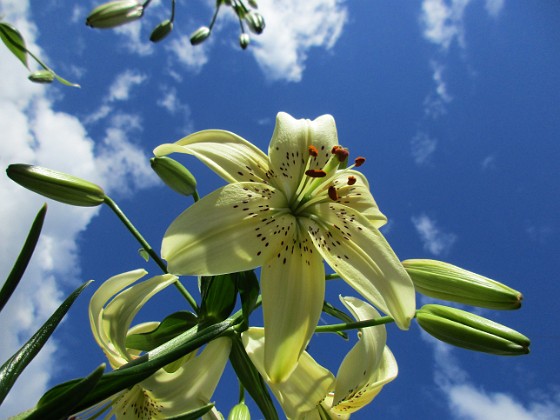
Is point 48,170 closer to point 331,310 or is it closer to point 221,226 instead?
point 221,226

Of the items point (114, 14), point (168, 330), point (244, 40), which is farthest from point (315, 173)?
point (244, 40)

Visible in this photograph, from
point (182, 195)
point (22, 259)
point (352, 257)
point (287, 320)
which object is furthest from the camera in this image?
point (182, 195)

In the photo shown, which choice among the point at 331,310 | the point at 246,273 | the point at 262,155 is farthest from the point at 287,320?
the point at 262,155

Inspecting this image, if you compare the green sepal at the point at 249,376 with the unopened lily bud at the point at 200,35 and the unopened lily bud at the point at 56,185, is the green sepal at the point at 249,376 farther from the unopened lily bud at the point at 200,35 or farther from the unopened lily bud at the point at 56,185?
the unopened lily bud at the point at 200,35

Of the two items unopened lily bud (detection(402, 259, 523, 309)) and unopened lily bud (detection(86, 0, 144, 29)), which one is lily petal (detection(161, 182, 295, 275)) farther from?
unopened lily bud (detection(86, 0, 144, 29))

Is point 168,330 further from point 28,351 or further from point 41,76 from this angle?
point 41,76

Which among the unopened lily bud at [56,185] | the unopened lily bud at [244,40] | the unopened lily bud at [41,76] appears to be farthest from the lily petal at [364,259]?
the unopened lily bud at [244,40]

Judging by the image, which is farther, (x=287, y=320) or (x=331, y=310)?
(x=331, y=310)
